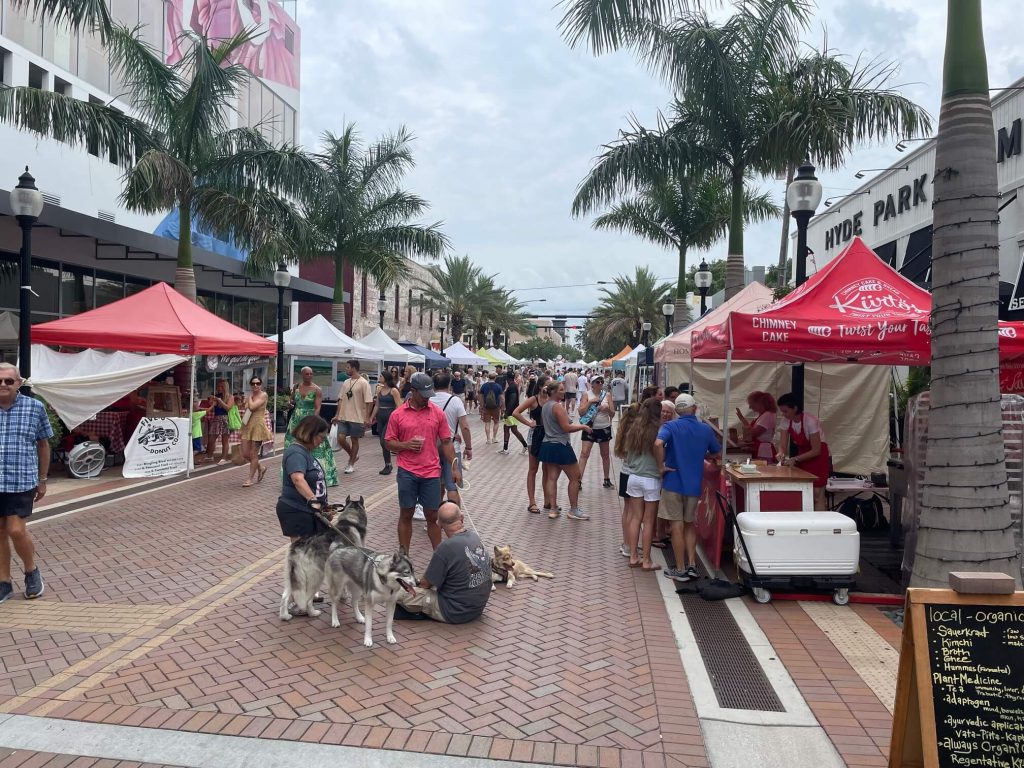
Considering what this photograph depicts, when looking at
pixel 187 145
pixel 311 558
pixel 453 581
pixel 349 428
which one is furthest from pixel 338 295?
pixel 453 581

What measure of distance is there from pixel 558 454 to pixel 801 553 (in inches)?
147

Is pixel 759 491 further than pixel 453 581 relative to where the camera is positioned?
Yes

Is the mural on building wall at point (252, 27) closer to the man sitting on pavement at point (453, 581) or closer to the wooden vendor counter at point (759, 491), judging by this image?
the wooden vendor counter at point (759, 491)

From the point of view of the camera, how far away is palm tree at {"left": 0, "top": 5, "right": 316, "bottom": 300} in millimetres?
13531

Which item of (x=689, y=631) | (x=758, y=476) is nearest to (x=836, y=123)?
(x=758, y=476)

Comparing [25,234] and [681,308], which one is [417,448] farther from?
[681,308]

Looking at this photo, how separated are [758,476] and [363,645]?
143 inches

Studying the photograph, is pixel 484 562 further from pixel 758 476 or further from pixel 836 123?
pixel 836 123

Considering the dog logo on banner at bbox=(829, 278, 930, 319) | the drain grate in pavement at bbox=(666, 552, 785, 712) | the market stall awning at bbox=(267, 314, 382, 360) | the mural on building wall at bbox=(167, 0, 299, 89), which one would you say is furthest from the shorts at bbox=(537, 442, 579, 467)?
the mural on building wall at bbox=(167, 0, 299, 89)

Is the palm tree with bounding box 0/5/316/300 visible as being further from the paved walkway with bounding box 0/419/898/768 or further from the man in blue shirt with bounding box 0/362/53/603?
the man in blue shirt with bounding box 0/362/53/603

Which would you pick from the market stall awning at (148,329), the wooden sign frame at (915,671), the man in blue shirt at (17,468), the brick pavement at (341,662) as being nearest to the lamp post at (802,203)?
the brick pavement at (341,662)

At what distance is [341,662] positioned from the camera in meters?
4.83

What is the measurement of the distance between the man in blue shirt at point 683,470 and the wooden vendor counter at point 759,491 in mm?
288

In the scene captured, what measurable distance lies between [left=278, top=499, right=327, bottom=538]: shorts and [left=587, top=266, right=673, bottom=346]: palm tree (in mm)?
37471
